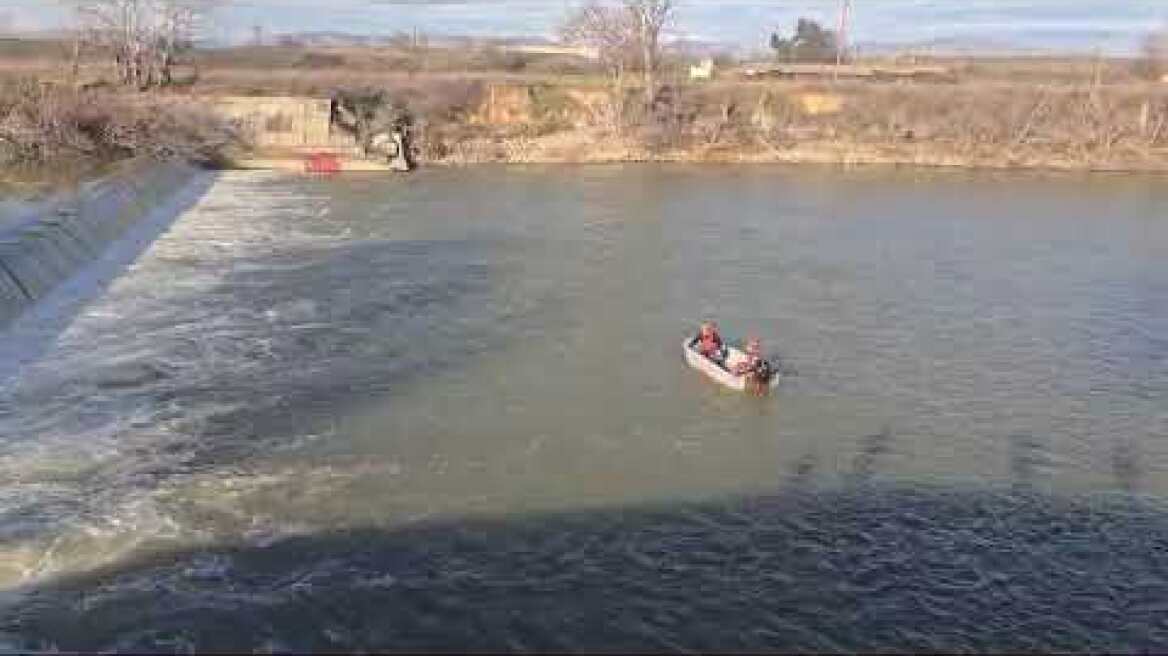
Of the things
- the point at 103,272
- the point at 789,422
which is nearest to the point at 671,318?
the point at 789,422

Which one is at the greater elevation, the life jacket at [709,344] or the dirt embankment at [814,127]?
the dirt embankment at [814,127]

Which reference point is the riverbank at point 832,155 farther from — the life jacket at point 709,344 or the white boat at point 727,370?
the white boat at point 727,370

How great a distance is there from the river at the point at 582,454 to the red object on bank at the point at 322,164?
18.0 metres

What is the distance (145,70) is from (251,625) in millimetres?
62256

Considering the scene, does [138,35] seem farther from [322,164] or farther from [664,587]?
[664,587]

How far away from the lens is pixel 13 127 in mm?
54531

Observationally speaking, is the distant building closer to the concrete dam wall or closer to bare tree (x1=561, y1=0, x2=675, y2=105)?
bare tree (x1=561, y1=0, x2=675, y2=105)

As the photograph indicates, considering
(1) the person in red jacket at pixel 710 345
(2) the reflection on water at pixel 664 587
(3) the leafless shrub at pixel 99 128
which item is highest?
(3) the leafless shrub at pixel 99 128

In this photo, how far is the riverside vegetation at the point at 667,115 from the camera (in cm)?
6362

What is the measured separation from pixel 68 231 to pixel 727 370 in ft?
69.9

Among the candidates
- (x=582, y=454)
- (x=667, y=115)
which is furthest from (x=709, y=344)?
(x=667, y=115)

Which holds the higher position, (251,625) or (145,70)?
(145,70)

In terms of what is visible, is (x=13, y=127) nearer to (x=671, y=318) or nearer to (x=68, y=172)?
(x=68, y=172)

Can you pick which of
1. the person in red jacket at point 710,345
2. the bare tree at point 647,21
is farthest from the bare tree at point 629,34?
the person in red jacket at point 710,345
